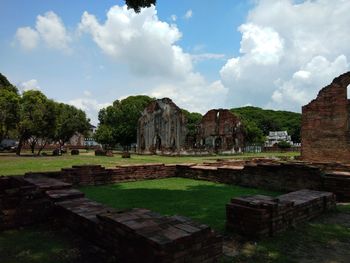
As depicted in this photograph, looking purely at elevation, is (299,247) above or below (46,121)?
below

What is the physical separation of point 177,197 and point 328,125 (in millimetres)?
15051

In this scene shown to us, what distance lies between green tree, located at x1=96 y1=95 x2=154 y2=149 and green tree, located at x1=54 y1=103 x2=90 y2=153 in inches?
116

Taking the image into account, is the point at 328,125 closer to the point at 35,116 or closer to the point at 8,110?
the point at 35,116

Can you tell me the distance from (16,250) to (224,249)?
Result: 2.63 metres

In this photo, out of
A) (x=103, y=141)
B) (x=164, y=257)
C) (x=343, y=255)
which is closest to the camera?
(x=164, y=257)

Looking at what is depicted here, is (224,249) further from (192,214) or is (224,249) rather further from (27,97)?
(27,97)

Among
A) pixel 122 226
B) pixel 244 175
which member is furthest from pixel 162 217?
pixel 244 175

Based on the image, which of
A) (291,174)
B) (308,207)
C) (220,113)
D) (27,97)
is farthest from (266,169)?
(220,113)

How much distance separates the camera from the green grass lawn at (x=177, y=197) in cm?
580

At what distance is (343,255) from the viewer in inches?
150

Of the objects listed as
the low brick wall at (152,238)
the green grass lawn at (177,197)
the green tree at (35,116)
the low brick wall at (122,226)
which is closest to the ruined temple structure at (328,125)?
the green grass lawn at (177,197)

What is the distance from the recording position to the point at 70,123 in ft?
123

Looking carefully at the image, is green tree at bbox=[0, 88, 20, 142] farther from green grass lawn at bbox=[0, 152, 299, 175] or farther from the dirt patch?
the dirt patch

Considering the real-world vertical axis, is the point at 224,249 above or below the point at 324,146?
below
